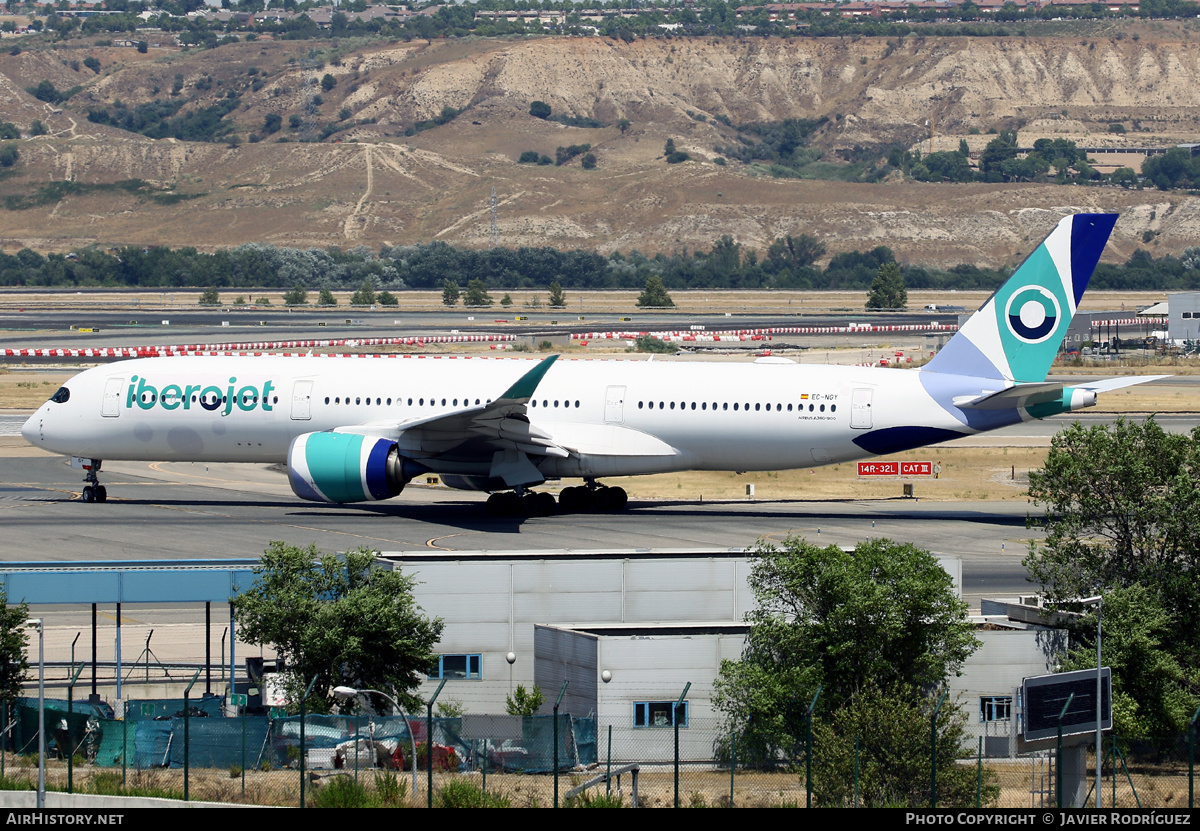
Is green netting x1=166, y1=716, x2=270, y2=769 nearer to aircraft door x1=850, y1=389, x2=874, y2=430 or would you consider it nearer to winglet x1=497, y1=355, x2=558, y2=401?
winglet x1=497, y1=355, x2=558, y2=401

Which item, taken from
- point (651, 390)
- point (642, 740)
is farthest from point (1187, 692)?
point (651, 390)

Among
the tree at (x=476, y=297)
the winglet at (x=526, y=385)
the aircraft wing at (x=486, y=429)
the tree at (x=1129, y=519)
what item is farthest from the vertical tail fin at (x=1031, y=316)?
the tree at (x=476, y=297)

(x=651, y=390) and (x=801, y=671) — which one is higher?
(x=651, y=390)

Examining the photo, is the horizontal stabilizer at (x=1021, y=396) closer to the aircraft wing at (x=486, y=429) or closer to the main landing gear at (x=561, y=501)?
the main landing gear at (x=561, y=501)

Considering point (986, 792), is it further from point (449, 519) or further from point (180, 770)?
point (449, 519)

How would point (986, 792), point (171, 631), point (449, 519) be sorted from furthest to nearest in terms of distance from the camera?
point (449, 519) < point (171, 631) < point (986, 792)

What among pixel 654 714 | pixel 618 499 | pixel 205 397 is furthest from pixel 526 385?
pixel 654 714

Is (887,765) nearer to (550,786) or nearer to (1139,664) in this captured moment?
(550,786)
